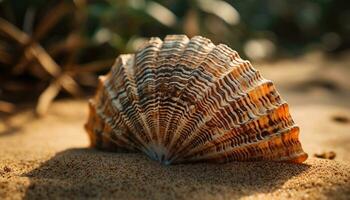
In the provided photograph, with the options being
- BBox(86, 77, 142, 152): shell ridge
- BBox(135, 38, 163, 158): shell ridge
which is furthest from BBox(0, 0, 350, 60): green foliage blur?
BBox(135, 38, 163, 158): shell ridge

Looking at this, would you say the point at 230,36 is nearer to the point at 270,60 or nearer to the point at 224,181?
the point at 270,60

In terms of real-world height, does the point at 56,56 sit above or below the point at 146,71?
above

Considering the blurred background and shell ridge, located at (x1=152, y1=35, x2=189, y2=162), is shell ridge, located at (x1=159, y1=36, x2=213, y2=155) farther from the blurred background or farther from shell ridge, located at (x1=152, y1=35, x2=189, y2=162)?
the blurred background

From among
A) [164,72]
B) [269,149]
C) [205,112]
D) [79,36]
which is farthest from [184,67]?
[79,36]

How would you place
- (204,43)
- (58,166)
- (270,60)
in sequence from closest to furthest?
1. (58,166)
2. (204,43)
3. (270,60)

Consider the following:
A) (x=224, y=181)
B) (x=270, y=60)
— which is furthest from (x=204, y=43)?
(x=270, y=60)
